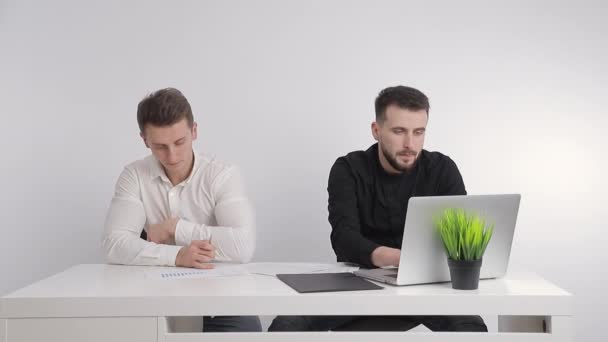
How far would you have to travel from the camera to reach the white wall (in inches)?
141

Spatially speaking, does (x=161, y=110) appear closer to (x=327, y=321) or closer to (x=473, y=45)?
(x=327, y=321)

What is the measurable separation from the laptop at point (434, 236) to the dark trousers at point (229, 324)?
50 cm

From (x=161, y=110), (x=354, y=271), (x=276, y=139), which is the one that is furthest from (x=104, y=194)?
(x=354, y=271)

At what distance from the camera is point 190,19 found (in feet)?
11.8

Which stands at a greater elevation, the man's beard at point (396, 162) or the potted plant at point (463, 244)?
the man's beard at point (396, 162)

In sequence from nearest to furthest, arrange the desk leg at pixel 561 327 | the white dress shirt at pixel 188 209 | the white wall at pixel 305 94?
the desk leg at pixel 561 327 < the white dress shirt at pixel 188 209 < the white wall at pixel 305 94

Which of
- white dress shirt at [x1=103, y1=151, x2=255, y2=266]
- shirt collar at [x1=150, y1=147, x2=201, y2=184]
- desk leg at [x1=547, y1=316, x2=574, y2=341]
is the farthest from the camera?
shirt collar at [x1=150, y1=147, x2=201, y2=184]

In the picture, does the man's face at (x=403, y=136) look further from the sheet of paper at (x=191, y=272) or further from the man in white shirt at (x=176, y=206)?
the sheet of paper at (x=191, y=272)

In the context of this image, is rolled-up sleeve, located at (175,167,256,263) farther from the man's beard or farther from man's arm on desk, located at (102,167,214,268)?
the man's beard

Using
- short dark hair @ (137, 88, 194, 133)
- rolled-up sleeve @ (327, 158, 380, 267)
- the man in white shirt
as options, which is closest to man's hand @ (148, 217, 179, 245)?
the man in white shirt

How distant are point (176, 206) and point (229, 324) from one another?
0.63m

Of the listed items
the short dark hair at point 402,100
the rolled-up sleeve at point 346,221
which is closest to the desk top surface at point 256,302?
the rolled-up sleeve at point 346,221

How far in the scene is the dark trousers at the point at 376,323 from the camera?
197 cm

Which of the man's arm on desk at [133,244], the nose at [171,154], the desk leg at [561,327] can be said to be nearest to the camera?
the desk leg at [561,327]
